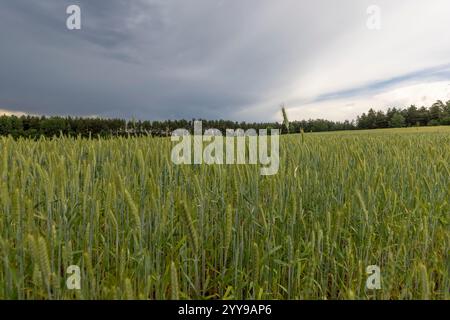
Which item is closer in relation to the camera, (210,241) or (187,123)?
(210,241)

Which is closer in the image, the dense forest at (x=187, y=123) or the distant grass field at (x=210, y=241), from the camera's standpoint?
the distant grass field at (x=210, y=241)

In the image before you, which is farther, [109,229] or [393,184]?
[393,184]

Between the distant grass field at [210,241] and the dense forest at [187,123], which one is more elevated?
the dense forest at [187,123]

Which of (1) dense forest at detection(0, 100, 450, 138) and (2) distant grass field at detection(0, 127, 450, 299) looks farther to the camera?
(1) dense forest at detection(0, 100, 450, 138)

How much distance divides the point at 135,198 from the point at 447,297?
1.72 metres

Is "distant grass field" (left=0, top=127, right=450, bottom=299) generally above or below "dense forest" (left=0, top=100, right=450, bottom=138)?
below

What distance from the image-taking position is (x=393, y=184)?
266cm
